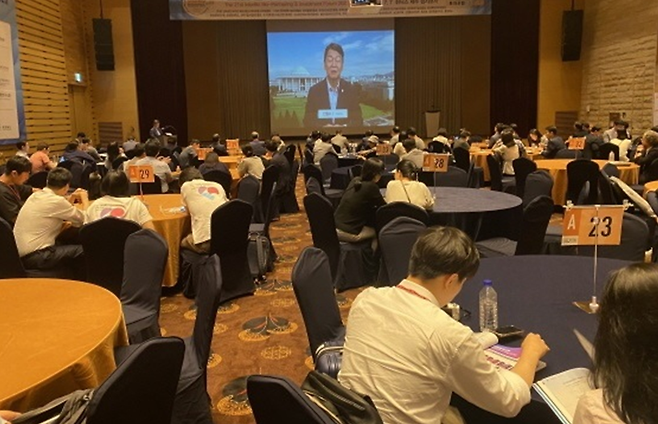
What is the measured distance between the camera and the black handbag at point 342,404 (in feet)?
5.14

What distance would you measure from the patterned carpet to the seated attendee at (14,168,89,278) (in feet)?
3.32

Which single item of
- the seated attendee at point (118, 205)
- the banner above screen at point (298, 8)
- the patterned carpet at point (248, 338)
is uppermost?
the banner above screen at point (298, 8)

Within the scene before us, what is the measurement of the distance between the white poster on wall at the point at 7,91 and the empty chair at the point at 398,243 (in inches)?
381

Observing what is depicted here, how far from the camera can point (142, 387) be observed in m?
1.93

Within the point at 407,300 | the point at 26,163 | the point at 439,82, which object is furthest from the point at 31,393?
the point at 439,82

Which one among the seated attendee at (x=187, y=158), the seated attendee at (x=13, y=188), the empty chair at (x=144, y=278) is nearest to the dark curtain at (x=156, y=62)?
the seated attendee at (x=187, y=158)

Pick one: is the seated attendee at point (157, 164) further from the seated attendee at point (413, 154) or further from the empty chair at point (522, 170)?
the empty chair at point (522, 170)

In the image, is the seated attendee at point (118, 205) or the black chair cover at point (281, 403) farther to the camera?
the seated attendee at point (118, 205)

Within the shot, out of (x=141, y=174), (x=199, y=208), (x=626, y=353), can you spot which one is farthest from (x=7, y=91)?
(x=626, y=353)

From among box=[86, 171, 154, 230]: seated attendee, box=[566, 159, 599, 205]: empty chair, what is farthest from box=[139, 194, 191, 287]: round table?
box=[566, 159, 599, 205]: empty chair

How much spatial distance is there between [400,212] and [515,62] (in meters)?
15.2

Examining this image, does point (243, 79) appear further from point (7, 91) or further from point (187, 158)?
point (187, 158)

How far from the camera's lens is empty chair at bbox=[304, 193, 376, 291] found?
17.3 feet

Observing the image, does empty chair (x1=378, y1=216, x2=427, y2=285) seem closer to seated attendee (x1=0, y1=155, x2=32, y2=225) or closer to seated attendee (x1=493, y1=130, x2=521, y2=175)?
seated attendee (x1=0, y1=155, x2=32, y2=225)
